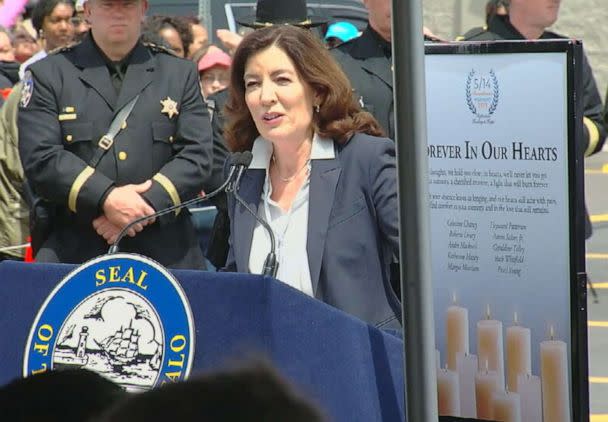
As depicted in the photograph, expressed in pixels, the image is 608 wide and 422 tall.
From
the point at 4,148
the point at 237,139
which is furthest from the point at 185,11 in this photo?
the point at 237,139

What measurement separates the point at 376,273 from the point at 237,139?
2.35 ft

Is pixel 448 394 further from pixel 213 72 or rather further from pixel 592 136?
pixel 213 72

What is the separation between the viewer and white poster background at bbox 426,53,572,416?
373 cm

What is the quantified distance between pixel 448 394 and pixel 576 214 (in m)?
0.61

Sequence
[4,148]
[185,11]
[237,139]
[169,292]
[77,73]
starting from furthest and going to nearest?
1. [185,11]
2. [4,148]
3. [77,73]
4. [237,139]
5. [169,292]

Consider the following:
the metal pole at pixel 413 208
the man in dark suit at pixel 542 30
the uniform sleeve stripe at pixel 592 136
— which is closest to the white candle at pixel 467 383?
the metal pole at pixel 413 208

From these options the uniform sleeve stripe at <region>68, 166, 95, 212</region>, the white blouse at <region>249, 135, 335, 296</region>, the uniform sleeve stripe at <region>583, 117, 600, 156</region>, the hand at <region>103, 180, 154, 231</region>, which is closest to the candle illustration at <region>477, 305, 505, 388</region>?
the white blouse at <region>249, 135, 335, 296</region>

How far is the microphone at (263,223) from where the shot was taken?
3.44 meters

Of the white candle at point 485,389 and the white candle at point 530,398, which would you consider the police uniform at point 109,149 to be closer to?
the white candle at point 485,389

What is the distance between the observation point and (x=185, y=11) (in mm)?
12273

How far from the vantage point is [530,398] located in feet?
12.4

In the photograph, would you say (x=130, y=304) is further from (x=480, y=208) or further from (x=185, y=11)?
(x=185, y=11)

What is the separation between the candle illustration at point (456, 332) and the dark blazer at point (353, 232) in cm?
16

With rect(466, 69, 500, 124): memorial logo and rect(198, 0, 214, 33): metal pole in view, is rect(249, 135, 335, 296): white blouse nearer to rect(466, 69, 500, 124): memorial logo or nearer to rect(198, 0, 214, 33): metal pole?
rect(466, 69, 500, 124): memorial logo
